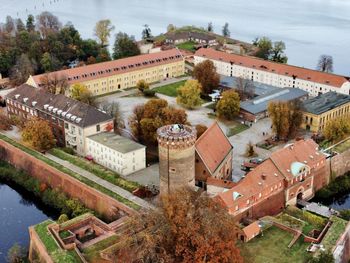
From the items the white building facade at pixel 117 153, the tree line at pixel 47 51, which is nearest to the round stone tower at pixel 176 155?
the white building facade at pixel 117 153

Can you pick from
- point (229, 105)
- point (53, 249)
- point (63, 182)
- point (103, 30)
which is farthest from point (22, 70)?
point (53, 249)

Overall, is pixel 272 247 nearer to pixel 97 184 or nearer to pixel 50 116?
pixel 97 184

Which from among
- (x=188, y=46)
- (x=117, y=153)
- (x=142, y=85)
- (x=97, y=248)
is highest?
(x=188, y=46)

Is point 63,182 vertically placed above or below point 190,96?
below

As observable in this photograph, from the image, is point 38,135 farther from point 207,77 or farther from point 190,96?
point 207,77

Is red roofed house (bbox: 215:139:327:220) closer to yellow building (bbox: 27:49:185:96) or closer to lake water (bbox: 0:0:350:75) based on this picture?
yellow building (bbox: 27:49:185:96)

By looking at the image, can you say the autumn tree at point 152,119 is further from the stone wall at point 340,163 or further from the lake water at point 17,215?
the stone wall at point 340,163
